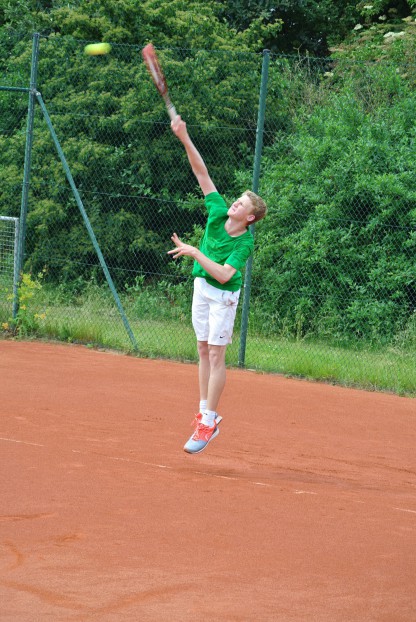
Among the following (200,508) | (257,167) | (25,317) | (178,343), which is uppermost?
(257,167)

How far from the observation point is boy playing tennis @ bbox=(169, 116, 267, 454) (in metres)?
6.73

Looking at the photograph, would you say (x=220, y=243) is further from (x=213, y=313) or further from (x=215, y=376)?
(x=215, y=376)

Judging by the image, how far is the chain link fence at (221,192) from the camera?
40.5 ft

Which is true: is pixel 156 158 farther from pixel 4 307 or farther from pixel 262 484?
pixel 262 484

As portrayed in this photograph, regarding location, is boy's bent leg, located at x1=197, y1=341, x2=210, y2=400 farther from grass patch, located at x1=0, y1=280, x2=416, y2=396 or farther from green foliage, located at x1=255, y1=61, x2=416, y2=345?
green foliage, located at x1=255, y1=61, x2=416, y2=345

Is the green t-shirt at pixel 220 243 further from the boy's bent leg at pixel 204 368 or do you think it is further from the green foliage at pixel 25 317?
the green foliage at pixel 25 317

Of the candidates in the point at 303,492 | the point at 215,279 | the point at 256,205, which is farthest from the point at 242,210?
the point at 303,492

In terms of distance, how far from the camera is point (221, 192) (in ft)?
50.4

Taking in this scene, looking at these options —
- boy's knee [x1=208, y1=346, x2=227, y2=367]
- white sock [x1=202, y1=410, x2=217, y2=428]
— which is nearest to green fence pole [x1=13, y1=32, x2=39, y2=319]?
boy's knee [x1=208, y1=346, x2=227, y2=367]

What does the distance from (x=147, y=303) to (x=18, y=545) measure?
8.74 metres

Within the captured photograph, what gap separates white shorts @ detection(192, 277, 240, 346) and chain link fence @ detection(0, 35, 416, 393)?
4179 millimetres

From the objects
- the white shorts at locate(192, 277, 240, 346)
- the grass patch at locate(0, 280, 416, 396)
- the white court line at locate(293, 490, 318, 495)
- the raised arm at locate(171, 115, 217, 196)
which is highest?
the raised arm at locate(171, 115, 217, 196)

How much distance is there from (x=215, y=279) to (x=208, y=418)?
879 mm

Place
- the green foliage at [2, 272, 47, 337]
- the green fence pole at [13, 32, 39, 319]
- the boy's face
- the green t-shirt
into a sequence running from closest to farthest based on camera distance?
the boy's face
the green t-shirt
the green fence pole at [13, 32, 39, 319]
the green foliage at [2, 272, 47, 337]
